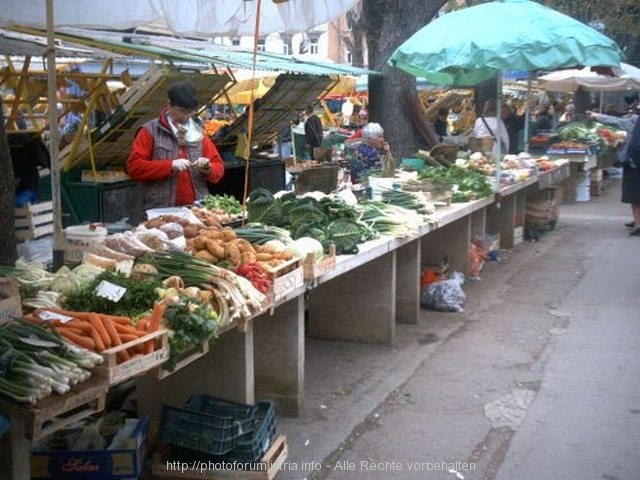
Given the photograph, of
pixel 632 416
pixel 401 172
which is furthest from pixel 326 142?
pixel 632 416

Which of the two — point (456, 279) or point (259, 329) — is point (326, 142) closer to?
point (456, 279)

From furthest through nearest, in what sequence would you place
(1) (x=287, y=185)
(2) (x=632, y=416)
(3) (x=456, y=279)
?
(1) (x=287, y=185)
(3) (x=456, y=279)
(2) (x=632, y=416)

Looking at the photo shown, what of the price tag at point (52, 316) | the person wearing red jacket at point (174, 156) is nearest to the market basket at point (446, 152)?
the person wearing red jacket at point (174, 156)

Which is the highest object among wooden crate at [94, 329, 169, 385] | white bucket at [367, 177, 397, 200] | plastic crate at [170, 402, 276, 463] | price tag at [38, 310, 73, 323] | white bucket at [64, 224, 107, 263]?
white bucket at [367, 177, 397, 200]

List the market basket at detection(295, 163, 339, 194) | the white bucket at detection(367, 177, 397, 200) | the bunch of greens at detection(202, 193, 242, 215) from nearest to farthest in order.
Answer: the bunch of greens at detection(202, 193, 242, 215) → the white bucket at detection(367, 177, 397, 200) → the market basket at detection(295, 163, 339, 194)

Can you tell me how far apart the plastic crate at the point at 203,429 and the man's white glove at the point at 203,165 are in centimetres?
228

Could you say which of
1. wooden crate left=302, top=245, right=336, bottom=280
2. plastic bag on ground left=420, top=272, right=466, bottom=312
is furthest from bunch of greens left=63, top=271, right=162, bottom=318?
plastic bag on ground left=420, top=272, right=466, bottom=312

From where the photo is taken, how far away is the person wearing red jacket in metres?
5.80

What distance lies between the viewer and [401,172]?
361 inches

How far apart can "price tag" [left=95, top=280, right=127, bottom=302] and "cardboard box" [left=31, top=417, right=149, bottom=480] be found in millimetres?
721

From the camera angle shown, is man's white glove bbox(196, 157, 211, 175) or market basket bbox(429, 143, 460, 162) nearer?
man's white glove bbox(196, 157, 211, 175)

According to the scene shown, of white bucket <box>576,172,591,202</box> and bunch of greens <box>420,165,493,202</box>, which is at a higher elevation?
bunch of greens <box>420,165,493,202</box>

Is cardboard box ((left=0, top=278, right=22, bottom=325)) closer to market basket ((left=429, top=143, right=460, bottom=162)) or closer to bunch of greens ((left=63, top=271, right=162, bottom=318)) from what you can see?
bunch of greens ((left=63, top=271, right=162, bottom=318))

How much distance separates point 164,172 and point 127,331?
261 cm
